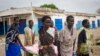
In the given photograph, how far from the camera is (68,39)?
23.2 ft

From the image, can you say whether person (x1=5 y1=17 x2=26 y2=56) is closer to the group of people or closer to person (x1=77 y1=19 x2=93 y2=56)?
the group of people

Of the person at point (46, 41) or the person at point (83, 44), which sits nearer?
the person at point (46, 41)

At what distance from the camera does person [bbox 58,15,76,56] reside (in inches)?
277

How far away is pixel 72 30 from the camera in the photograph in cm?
721

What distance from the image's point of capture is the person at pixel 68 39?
23.1ft

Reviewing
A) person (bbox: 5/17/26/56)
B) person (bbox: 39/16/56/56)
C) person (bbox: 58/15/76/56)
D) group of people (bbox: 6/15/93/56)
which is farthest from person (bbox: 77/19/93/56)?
person (bbox: 5/17/26/56)

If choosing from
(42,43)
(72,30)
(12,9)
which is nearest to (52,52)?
(42,43)

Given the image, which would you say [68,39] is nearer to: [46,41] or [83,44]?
[46,41]

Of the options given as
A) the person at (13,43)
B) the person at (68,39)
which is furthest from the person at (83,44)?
the person at (13,43)

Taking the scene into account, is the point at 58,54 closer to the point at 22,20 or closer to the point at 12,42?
the point at 12,42

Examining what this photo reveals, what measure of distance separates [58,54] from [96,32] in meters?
17.2

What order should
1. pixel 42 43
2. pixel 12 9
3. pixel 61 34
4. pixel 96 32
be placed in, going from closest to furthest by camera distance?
pixel 42 43
pixel 61 34
pixel 96 32
pixel 12 9

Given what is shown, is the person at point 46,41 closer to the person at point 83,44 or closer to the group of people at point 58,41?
the group of people at point 58,41

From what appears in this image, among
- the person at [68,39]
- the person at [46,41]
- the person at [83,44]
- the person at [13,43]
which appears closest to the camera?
the person at [46,41]
